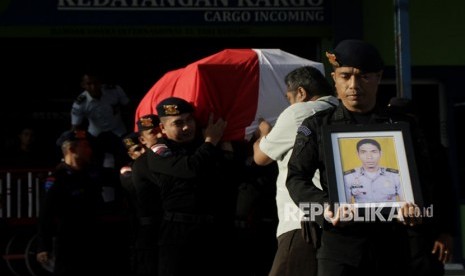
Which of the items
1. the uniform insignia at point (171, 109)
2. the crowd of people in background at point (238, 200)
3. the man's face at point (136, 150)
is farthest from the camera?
the man's face at point (136, 150)

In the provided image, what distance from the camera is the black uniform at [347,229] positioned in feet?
14.9

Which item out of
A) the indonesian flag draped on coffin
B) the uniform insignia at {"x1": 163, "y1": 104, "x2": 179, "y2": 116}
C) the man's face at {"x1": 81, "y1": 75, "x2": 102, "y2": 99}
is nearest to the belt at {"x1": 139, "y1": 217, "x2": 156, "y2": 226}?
the indonesian flag draped on coffin

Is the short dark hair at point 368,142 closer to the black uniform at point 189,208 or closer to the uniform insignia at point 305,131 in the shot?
the uniform insignia at point 305,131

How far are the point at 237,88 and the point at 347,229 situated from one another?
371cm

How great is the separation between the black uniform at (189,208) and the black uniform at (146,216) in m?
0.45

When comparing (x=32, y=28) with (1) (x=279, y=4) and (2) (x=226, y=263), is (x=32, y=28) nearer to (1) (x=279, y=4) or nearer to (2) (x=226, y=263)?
(1) (x=279, y=4)

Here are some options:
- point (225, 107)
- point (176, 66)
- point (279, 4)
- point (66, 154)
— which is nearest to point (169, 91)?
point (225, 107)

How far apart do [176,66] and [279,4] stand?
1937mm

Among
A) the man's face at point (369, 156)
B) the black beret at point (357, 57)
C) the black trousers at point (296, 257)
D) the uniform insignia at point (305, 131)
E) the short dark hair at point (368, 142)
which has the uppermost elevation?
the black beret at point (357, 57)

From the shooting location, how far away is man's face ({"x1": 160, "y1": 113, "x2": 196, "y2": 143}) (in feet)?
23.3

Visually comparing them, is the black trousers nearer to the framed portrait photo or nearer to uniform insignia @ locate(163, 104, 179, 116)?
the framed portrait photo

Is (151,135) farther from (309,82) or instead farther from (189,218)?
(309,82)

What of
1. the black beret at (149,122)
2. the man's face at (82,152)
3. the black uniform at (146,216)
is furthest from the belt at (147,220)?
the man's face at (82,152)

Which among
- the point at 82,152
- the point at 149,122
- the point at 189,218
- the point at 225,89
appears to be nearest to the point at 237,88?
the point at 225,89
